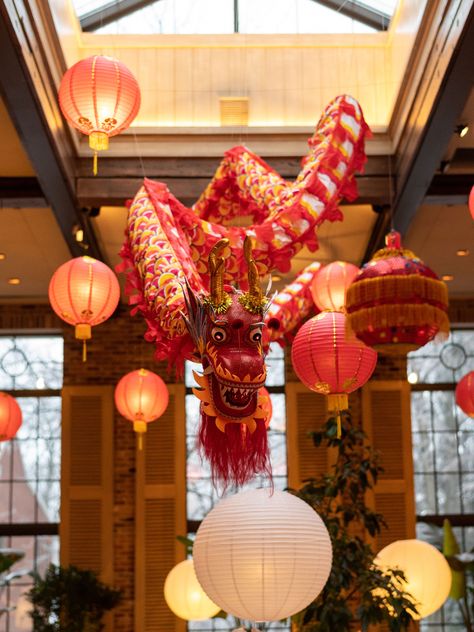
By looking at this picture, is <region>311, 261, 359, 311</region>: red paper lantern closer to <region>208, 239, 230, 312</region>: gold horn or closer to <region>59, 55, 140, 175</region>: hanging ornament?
<region>59, 55, 140, 175</region>: hanging ornament

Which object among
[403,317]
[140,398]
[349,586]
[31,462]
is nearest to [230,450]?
[403,317]

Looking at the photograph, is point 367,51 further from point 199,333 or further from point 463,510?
point 199,333

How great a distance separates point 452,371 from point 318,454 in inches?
66.4

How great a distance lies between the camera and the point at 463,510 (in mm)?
10711

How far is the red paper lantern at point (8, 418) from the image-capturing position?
28.8ft

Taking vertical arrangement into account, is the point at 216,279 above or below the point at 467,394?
below

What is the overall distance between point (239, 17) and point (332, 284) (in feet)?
9.04

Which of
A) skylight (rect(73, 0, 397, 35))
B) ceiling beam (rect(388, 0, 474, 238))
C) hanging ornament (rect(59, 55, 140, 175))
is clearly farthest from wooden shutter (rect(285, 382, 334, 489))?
hanging ornament (rect(59, 55, 140, 175))

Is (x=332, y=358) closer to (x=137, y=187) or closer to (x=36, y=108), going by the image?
(x=36, y=108)

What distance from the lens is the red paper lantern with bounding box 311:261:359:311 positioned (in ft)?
20.5

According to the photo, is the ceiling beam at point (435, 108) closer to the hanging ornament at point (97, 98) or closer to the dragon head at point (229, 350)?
the hanging ornament at point (97, 98)

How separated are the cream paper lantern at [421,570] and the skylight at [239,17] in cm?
359

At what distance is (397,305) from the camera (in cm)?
429

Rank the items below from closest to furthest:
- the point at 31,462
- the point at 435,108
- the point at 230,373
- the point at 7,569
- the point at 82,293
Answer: the point at 230,373, the point at 435,108, the point at 82,293, the point at 7,569, the point at 31,462
